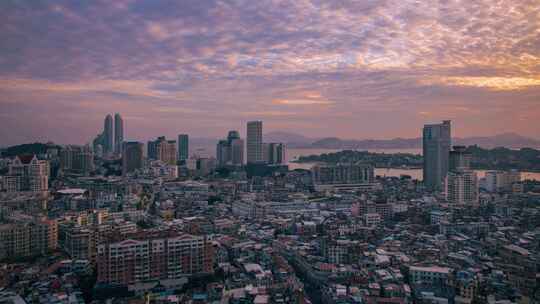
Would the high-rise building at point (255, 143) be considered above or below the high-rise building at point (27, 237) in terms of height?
above

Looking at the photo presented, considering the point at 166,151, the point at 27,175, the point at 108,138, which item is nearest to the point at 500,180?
the point at 27,175

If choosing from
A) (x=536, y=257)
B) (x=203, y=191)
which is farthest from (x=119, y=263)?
(x=203, y=191)

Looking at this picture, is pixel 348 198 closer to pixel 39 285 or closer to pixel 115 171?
pixel 39 285

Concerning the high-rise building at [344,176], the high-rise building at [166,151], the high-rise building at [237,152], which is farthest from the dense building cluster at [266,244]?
the high-rise building at [237,152]

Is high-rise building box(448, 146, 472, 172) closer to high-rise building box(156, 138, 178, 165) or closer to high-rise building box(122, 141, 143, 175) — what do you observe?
high-rise building box(122, 141, 143, 175)

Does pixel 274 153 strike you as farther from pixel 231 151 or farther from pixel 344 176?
pixel 344 176

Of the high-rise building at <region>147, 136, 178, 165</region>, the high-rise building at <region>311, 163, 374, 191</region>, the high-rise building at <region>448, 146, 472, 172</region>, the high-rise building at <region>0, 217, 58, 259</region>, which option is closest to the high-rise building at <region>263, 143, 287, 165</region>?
the high-rise building at <region>147, 136, 178, 165</region>

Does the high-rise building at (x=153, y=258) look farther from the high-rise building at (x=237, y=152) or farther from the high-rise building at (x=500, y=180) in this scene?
the high-rise building at (x=237, y=152)
